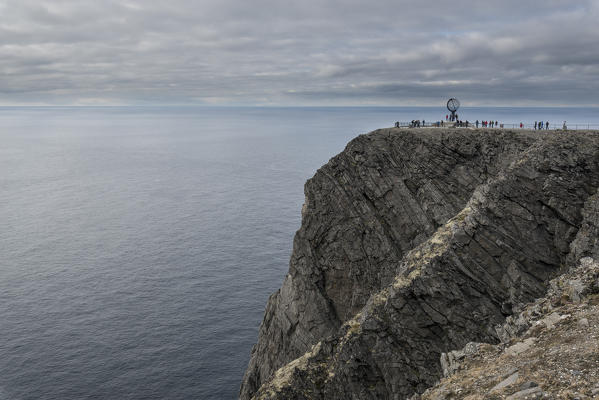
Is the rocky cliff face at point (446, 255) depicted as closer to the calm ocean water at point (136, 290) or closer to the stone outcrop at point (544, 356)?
the stone outcrop at point (544, 356)

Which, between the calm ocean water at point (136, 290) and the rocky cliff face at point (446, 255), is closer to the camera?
the rocky cliff face at point (446, 255)

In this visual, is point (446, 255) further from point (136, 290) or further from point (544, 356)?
point (136, 290)

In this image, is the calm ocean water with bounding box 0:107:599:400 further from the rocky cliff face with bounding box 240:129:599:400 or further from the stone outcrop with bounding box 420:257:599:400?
the stone outcrop with bounding box 420:257:599:400

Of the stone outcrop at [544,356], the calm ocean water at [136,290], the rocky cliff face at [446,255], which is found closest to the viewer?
the stone outcrop at [544,356]

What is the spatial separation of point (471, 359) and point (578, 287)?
7.44 m

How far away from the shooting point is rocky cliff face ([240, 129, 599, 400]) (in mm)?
35406

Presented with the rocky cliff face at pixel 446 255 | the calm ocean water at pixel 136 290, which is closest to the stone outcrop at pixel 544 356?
the rocky cliff face at pixel 446 255

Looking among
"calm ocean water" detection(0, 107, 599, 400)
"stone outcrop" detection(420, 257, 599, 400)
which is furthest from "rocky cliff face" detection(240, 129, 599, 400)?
"calm ocean water" detection(0, 107, 599, 400)

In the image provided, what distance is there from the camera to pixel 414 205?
5225cm

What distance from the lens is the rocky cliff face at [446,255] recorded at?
35.4 metres

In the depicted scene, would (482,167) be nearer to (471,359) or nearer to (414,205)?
(414,205)

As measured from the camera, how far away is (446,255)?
121 ft

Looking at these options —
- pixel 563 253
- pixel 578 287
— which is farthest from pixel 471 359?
pixel 563 253

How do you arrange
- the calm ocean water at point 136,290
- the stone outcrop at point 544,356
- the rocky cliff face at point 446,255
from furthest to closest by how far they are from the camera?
the calm ocean water at point 136,290
the rocky cliff face at point 446,255
the stone outcrop at point 544,356
